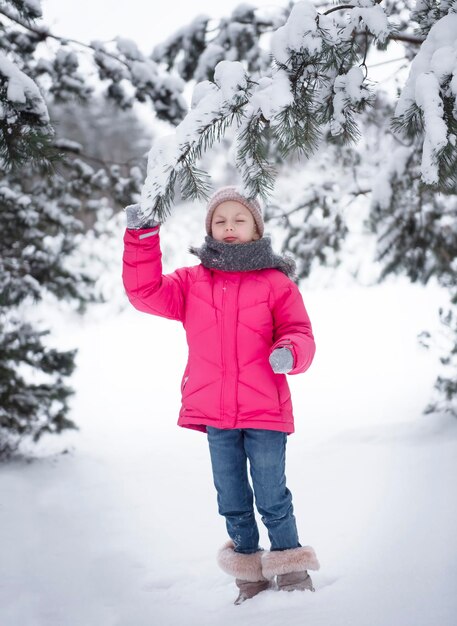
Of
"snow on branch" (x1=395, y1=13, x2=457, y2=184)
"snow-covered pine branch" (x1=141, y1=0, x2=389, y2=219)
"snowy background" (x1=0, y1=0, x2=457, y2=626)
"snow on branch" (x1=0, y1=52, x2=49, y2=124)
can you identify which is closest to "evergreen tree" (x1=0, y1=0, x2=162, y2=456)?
"snowy background" (x1=0, y1=0, x2=457, y2=626)

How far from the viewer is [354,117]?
77.2 inches

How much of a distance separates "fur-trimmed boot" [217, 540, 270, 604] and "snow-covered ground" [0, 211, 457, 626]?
0.34 ft

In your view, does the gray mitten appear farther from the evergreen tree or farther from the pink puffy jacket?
the evergreen tree

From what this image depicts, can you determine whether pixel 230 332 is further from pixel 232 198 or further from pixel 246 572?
pixel 246 572

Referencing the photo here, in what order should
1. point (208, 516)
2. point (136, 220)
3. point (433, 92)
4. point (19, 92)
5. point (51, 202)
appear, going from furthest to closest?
point (51, 202) → point (208, 516) → point (19, 92) → point (136, 220) → point (433, 92)

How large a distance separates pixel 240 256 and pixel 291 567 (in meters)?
1.34

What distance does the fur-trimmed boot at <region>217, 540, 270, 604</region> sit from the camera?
234cm

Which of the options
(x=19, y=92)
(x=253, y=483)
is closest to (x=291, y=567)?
(x=253, y=483)

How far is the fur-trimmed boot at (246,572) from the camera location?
2.34 m

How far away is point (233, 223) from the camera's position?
237cm

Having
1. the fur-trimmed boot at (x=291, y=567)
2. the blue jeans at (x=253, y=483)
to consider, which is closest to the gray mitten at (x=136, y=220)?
the blue jeans at (x=253, y=483)

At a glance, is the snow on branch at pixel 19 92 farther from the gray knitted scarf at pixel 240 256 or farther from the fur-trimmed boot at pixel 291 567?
the fur-trimmed boot at pixel 291 567

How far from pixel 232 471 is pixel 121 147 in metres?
27.7

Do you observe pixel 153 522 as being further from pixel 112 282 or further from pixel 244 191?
pixel 112 282
